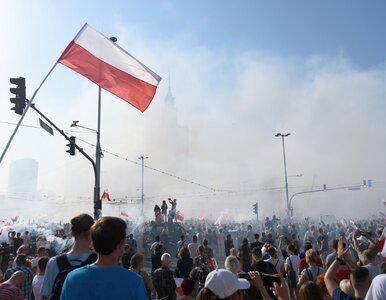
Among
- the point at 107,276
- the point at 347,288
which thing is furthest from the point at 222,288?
the point at 347,288

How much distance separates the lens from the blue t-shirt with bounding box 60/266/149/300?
8.61 feet

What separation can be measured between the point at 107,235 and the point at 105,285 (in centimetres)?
33

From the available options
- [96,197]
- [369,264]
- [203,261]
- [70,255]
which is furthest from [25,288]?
[96,197]

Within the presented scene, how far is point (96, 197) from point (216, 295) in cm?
1540

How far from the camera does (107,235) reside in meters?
2.81

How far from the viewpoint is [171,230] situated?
2744 cm

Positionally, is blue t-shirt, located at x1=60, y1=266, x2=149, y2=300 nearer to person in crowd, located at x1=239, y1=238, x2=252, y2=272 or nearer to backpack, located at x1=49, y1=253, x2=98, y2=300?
backpack, located at x1=49, y1=253, x2=98, y2=300

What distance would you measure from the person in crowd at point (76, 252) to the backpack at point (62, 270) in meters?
0.03

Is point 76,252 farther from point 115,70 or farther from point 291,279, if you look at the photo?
point 115,70

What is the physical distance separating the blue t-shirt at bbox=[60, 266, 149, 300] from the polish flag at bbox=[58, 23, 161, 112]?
7.57 m

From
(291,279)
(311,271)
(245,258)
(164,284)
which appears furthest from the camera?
(245,258)

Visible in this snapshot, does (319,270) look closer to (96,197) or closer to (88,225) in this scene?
(88,225)

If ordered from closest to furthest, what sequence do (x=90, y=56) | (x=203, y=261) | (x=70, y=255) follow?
(x=70, y=255) → (x=203, y=261) → (x=90, y=56)

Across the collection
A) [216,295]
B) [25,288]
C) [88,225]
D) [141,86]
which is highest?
[141,86]
